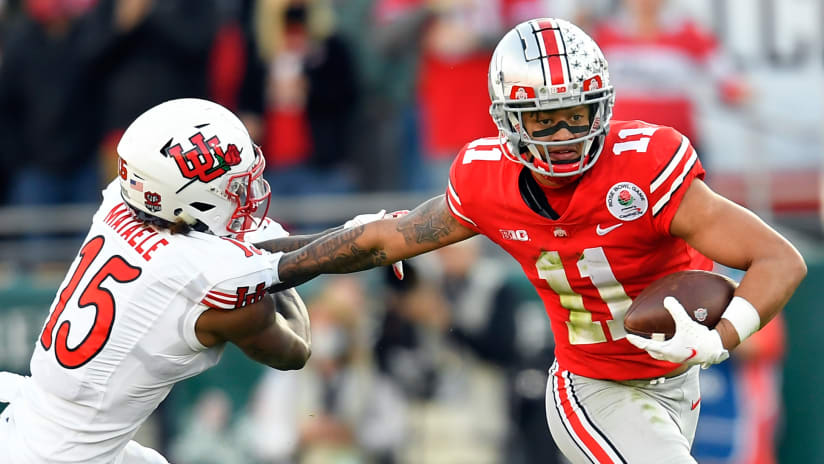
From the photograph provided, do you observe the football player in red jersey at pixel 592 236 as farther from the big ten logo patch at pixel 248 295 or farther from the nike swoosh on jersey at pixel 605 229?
the big ten logo patch at pixel 248 295

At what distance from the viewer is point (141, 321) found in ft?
15.0

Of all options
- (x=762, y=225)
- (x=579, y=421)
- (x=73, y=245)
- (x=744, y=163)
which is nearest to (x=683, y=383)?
(x=579, y=421)

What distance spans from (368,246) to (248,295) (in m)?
0.47

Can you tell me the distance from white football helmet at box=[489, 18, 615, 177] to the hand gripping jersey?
0.11 meters

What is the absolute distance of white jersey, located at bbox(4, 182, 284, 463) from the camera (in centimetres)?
455

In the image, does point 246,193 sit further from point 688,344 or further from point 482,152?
point 688,344

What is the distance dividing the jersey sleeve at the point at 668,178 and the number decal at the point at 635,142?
1.6 inches

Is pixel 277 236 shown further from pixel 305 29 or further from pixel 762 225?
pixel 305 29

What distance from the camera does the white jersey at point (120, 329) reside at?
4.55 meters

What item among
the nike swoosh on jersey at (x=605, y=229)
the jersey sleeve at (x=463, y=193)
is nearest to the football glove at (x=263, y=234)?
the jersey sleeve at (x=463, y=193)

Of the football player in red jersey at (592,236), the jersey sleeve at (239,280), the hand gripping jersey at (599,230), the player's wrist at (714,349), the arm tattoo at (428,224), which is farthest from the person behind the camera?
the arm tattoo at (428,224)

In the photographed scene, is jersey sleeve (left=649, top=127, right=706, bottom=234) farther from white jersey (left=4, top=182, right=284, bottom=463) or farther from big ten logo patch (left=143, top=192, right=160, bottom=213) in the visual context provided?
big ten logo patch (left=143, top=192, right=160, bottom=213)

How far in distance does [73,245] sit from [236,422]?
160cm

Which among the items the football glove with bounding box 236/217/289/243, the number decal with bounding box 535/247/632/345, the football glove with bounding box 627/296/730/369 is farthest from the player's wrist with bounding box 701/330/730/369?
the football glove with bounding box 236/217/289/243
